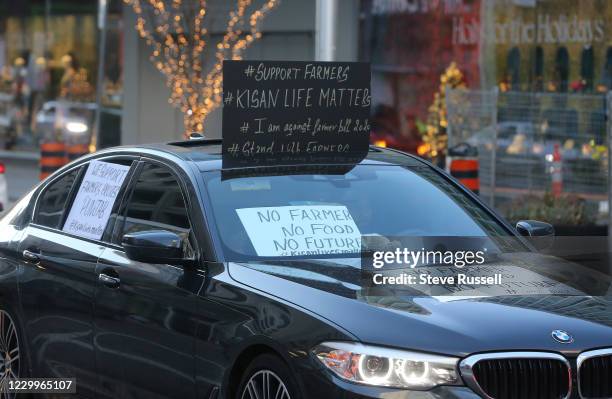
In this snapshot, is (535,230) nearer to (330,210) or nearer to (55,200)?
(330,210)

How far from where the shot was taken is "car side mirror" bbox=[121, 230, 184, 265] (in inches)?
226

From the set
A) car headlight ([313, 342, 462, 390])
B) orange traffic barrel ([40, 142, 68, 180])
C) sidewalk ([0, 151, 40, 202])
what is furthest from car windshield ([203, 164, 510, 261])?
sidewalk ([0, 151, 40, 202])

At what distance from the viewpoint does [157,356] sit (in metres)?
5.84

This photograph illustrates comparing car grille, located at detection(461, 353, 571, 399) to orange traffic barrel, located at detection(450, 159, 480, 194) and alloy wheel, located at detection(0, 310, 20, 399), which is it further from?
orange traffic barrel, located at detection(450, 159, 480, 194)

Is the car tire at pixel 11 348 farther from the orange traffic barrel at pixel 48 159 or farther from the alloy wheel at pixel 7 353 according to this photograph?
the orange traffic barrel at pixel 48 159

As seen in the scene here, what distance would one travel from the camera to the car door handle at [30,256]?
704 centimetres

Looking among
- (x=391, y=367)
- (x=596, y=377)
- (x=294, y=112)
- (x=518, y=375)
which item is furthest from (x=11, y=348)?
(x=596, y=377)

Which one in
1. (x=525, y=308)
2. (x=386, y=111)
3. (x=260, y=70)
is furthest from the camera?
(x=386, y=111)

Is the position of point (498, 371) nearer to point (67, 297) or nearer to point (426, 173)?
point (426, 173)

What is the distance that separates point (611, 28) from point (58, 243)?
1255cm

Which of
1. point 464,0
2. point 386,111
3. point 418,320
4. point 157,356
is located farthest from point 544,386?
point 386,111

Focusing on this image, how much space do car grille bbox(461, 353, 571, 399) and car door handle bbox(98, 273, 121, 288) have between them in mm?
2157

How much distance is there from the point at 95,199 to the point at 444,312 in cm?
254

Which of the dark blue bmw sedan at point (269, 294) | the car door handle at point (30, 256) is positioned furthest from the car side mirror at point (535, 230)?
the car door handle at point (30, 256)
